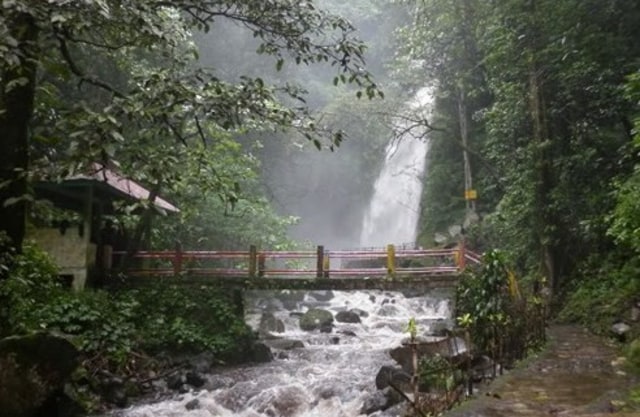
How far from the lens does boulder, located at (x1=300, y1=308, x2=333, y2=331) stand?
1741 centimetres

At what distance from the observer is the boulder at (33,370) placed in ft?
24.0

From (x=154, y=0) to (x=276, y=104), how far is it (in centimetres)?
127

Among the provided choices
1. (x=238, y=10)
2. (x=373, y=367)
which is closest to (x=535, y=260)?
(x=373, y=367)

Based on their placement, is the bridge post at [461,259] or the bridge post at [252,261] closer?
the bridge post at [461,259]

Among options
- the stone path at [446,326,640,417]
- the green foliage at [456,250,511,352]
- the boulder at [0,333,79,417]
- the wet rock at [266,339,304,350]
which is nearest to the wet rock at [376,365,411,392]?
the green foliage at [456,250,511,352]

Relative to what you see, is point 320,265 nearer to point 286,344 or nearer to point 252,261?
point 252,261

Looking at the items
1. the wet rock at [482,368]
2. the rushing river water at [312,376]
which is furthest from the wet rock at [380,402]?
the wet rock at [482,368]

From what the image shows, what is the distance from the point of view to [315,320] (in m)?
17.7

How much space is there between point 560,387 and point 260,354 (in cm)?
847

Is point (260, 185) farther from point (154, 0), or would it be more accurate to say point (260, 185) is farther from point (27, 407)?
point (154, 0)

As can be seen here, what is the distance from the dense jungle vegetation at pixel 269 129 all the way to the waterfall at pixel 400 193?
4.44ft

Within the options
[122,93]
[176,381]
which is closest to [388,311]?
[176,381]

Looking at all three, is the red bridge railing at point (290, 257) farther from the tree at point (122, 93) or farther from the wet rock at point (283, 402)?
the tree at point (122, 93)

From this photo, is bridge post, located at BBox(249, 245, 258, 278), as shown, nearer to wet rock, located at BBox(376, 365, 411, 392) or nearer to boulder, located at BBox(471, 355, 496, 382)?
wet rock, located at BBox(376, 365, 411, 392)
